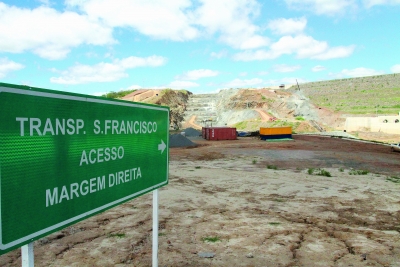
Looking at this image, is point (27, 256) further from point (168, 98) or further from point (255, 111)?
point (168, 98)

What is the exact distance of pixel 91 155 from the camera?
268cm

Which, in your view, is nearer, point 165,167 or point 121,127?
point 121,127

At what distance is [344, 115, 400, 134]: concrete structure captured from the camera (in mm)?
49500

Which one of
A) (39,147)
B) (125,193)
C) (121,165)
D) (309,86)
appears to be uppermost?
(309,86)

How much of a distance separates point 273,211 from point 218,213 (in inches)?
55.3

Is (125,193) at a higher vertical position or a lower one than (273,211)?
higher

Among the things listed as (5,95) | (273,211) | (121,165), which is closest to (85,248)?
(121,165)

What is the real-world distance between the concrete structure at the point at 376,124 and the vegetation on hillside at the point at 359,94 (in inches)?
498

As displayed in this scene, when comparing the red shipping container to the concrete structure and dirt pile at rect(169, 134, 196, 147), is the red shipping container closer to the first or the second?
dirt pile at rect(169, 134, 196, 147)

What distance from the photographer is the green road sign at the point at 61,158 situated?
200 cm

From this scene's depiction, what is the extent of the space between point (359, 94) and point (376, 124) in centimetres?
3557

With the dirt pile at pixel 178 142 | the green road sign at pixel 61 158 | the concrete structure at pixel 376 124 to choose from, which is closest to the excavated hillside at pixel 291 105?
the concrete structure at pixel 376 124

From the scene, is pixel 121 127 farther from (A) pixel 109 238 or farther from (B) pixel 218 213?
(B) pixel 218 213

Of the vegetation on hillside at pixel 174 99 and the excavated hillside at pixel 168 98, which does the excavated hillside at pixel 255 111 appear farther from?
the excavated hillside at pixel 168 98
